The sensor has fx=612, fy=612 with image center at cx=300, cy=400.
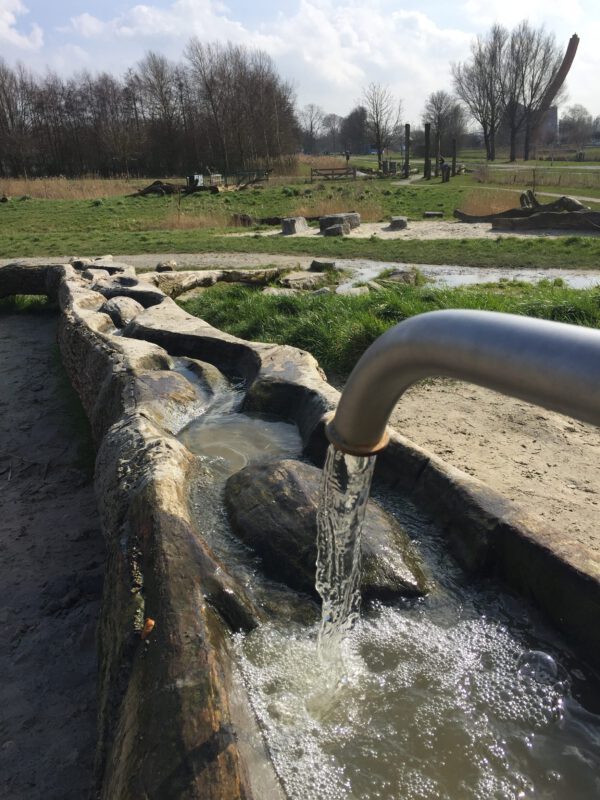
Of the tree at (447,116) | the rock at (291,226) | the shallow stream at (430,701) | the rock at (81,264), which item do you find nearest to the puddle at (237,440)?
the shallow stream at (430,701)

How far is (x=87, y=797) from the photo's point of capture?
1.98m

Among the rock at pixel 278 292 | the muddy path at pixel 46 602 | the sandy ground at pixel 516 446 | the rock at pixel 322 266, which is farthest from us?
the rock at pixel 322 266

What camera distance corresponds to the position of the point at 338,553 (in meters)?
2.25

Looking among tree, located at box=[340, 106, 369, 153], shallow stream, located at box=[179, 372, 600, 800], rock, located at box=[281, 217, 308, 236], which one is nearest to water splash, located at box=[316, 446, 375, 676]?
shallow stream, located at box=[179, 372, 600, 800]

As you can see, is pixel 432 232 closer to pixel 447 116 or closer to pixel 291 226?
pixel 291 226

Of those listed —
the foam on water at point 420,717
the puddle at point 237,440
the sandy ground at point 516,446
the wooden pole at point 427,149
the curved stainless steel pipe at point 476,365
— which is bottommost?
the sandy ground at point 516,446

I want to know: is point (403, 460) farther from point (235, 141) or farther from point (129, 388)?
point (235, 141)

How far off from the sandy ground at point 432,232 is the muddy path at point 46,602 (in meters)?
10.7

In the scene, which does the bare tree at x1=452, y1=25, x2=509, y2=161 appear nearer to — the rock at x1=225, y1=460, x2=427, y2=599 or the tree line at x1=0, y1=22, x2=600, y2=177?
the tree line at x1=0, y1=22, x2=600, y2=177

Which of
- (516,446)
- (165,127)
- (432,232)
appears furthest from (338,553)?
(165,127)

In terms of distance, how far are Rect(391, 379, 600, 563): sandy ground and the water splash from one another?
4.01ft

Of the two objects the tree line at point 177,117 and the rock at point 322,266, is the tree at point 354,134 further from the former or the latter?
the rock at point 322,266

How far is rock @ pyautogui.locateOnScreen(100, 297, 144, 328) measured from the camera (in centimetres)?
595

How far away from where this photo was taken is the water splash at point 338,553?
6.27 feet
